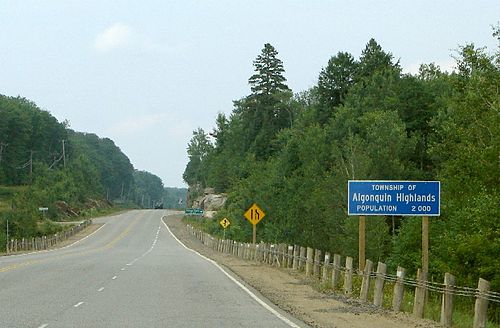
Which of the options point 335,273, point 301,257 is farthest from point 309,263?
point 335,273

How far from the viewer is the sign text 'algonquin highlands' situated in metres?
25.8

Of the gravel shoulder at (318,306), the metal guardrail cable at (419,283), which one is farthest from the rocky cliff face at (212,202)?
the gravel shoulder at (318,306)

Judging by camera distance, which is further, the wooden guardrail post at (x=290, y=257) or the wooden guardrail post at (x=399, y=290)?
the wooden guardrail post at (x=290, y=257)

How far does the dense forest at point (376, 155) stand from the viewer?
4122cm

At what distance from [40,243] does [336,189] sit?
29562mm

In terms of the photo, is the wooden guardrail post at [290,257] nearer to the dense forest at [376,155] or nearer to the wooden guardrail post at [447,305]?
the dense forest at [376,155]

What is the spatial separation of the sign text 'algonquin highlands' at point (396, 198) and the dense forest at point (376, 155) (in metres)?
8.79

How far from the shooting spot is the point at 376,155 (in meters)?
79.3

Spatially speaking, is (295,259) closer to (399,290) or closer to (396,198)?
(396,198)

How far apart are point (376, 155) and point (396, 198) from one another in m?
53.5

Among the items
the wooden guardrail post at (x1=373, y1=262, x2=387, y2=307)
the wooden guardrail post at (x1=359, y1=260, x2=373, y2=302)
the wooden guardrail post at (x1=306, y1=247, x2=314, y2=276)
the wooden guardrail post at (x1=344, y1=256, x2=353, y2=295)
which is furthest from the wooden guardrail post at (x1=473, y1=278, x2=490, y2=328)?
the wooden guardrail post at (x1=306, y1=247, x2=314, y2=276)

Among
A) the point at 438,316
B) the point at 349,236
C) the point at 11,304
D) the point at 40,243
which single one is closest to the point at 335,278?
the point at 438,316

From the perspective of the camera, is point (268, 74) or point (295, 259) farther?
point (268, 74)

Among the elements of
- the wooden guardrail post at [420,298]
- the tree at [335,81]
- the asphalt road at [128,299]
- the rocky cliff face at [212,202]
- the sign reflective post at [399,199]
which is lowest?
the asphalt road at [128,299]
